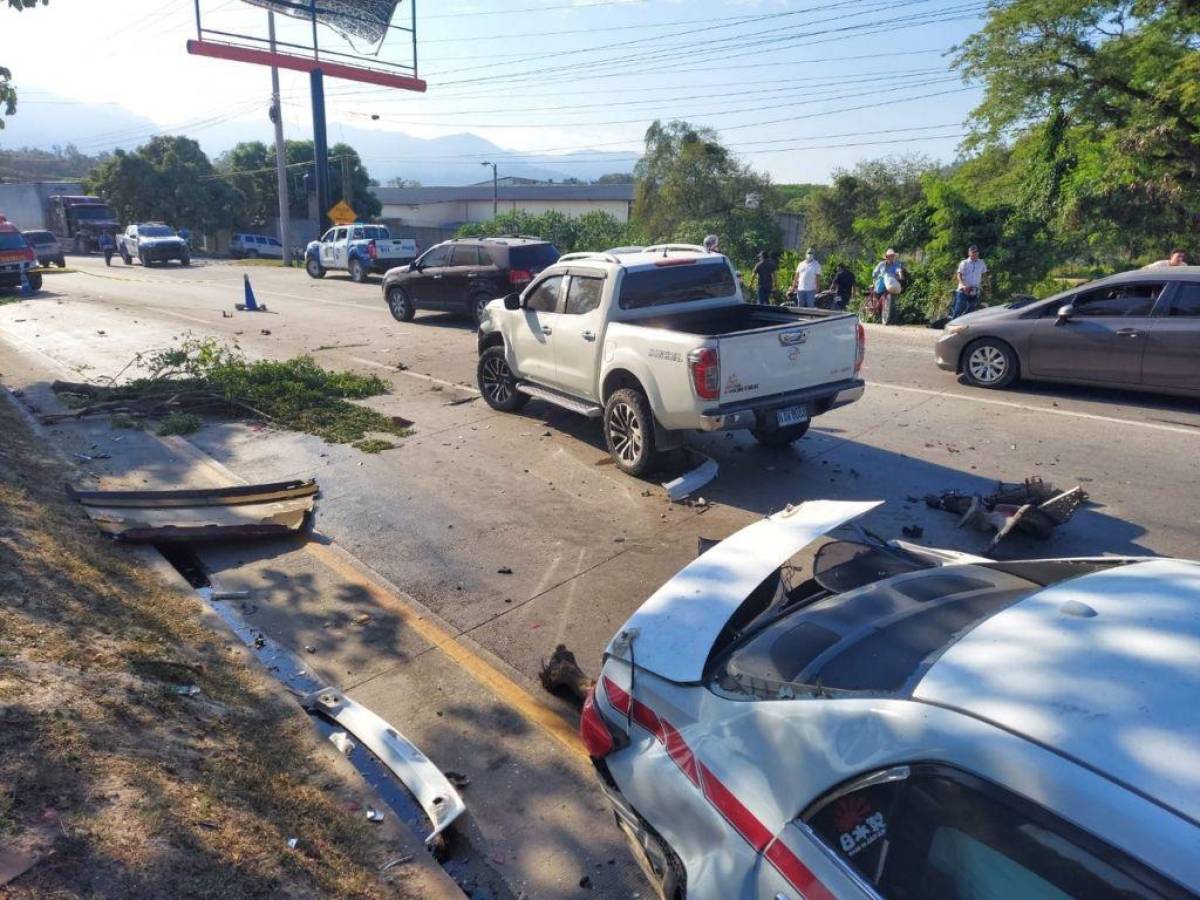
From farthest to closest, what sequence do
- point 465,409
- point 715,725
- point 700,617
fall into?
point 465,409
point 700,617
point 715,725

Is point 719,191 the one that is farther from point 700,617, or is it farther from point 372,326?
point 700,617

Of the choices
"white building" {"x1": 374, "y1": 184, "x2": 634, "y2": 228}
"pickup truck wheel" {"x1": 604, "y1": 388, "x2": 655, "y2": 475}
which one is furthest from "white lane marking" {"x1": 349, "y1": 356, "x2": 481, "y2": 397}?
"white building" {"x1": 374, "y1": 184, "x2": 634, "y2": 228}

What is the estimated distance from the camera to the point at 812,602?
10.2 ft

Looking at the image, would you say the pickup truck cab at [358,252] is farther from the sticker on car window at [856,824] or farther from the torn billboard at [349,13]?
the sticker on car window at [856,824]

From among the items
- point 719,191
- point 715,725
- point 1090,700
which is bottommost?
point 715,725

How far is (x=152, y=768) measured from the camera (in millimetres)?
3283

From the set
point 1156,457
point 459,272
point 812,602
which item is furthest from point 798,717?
point 459,272

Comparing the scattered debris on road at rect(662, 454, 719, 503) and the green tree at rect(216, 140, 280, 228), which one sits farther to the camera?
the green tree at rect(216, 140, 280, 228)

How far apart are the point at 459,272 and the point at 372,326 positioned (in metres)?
2.22

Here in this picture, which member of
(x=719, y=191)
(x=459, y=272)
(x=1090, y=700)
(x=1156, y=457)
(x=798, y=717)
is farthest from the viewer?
(x=719, y=191)

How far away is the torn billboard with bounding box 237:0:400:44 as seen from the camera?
3812 centimetres

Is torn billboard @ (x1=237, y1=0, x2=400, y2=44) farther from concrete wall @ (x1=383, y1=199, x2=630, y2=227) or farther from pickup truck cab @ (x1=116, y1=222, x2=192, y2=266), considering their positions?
concrete wall @ (x1=383, y1=199, x2=630, y2=227)

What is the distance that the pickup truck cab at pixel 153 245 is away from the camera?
3644 centimetres

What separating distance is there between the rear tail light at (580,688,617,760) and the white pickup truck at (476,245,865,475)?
418 cm
